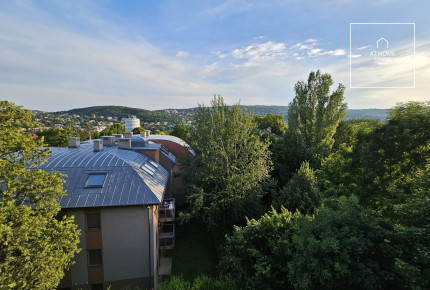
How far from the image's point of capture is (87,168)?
17234 millimetres

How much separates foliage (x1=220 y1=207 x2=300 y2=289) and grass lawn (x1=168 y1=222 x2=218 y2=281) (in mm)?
6579

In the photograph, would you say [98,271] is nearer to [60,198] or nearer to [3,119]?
[60,198]

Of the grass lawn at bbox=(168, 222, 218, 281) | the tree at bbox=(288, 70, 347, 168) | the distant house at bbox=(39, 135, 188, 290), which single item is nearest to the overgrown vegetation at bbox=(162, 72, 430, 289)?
the grass lawn at bbox=(168, 222, 218, 281)

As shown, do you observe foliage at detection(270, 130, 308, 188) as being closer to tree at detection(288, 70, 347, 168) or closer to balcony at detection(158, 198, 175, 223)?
tree at detection(288, 70, 347, 168)

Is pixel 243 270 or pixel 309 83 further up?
pixel 309 83

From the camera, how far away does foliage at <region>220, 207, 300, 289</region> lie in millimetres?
10906

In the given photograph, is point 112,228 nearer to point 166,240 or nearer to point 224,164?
point 166,240

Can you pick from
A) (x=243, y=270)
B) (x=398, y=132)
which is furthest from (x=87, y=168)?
(x=398, y=132)

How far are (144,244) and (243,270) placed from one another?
7.97 m

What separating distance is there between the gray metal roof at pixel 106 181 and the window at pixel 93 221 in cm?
113

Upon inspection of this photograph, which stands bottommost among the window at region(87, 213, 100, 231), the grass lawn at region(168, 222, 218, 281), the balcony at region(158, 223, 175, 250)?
the grass lawn at region(168, 222, 218, 281)

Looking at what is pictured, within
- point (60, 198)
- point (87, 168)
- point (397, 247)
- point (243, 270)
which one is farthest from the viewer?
point (87, 168)

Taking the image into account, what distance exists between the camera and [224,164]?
21.8 m

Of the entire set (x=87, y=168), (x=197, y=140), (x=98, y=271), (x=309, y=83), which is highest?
(x=309, y=83)
